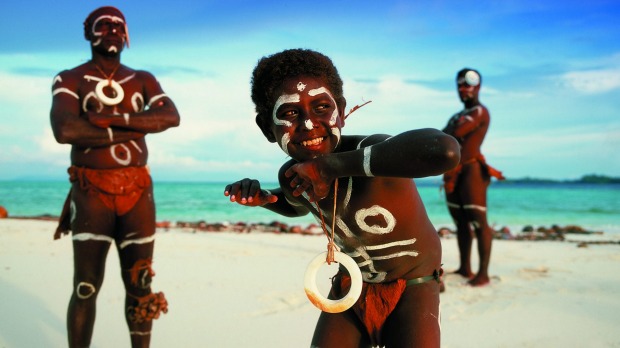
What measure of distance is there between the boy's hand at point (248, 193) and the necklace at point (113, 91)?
1886 mm

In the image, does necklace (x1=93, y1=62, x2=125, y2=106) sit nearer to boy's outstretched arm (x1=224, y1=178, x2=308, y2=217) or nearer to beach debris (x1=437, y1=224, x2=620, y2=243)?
boy's outstretched arm (x1=224, y1=178, x2=308, y2=217)

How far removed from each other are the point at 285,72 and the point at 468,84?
16.9 feet

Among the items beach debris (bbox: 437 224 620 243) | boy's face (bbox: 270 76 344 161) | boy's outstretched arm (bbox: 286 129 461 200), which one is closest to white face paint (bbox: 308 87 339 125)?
boy's face (bbox: 270 76 344 161)

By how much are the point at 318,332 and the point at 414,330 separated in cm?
48

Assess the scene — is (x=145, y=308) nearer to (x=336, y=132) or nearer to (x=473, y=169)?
(x=336, y=132)

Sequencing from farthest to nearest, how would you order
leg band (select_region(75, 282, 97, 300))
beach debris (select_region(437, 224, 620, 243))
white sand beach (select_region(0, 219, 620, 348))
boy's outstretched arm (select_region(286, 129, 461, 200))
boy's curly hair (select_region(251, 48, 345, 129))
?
beach debris (select_region(437, 224, 620, 243)) < white sand beach (select_region(0, 219, 620, 348)) < leg band (select_region(75, 282, 97, 300)) < boy's curly hair (select_region(251, 48, 345, 129)) < boy's outstretched arm (select_region(286, 129, 461, 200))

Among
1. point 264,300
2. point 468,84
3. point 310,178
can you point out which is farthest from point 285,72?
point 468,84

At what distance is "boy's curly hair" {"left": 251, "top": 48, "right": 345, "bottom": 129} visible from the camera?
275 centimetres

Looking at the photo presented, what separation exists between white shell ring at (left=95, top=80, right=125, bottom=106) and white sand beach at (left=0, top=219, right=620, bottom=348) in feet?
7.28

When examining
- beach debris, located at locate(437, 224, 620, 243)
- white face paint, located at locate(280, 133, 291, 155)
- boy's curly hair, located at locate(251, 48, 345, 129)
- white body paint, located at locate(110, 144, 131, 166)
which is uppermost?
boy's curly hair, located at locate(251, 48, 345, 129)

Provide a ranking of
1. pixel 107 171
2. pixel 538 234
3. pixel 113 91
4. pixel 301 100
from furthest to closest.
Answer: pixel 538 234 → pixel 113 91 → pixel 107 171 → pixel 301 100

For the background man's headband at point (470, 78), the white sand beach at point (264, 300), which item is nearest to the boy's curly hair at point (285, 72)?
the white sand beach at point (264, 300)

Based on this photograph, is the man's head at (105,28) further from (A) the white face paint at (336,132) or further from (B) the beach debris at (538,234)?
(B) the beach debris at (538,234)

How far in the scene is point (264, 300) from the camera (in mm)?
6516
